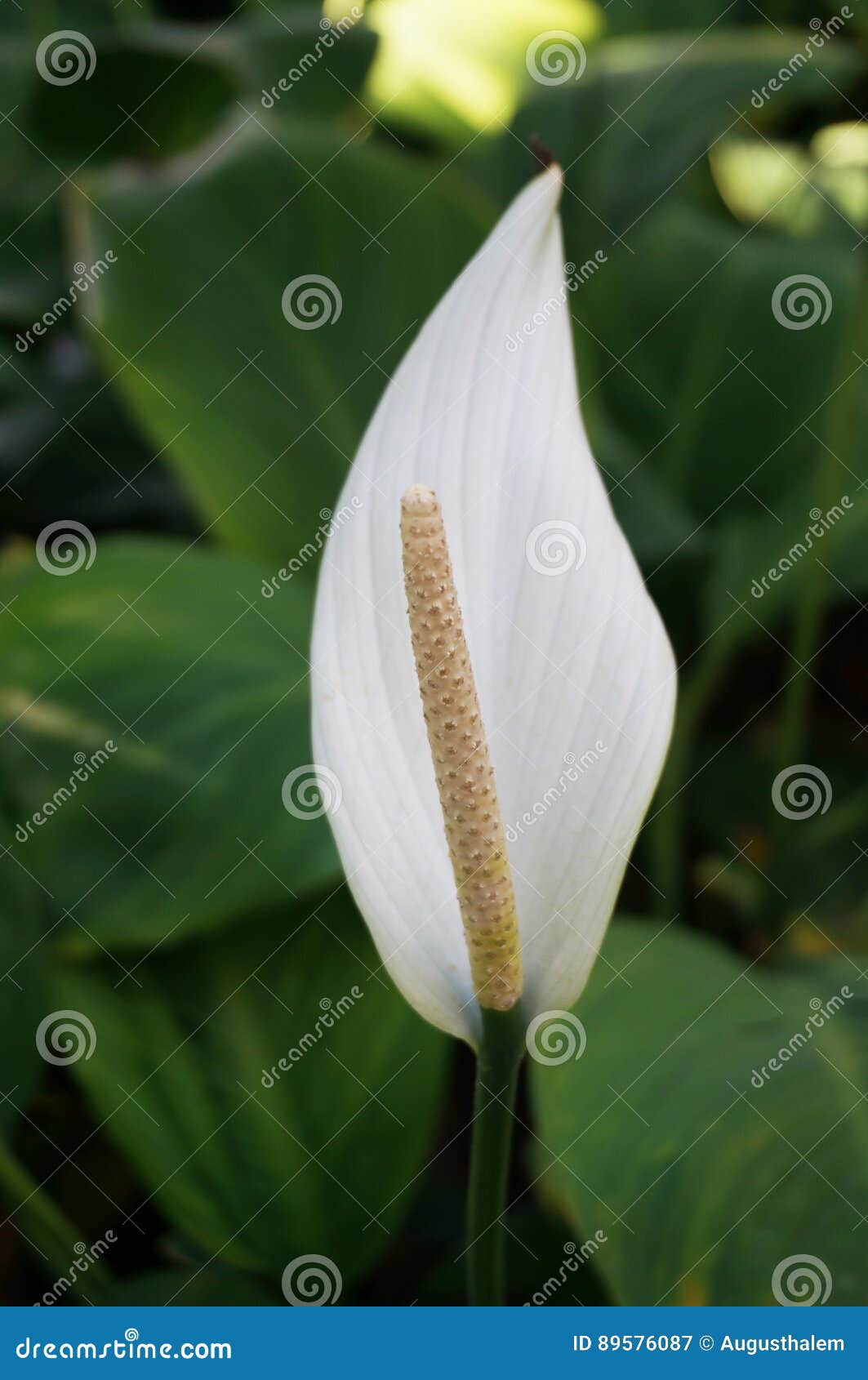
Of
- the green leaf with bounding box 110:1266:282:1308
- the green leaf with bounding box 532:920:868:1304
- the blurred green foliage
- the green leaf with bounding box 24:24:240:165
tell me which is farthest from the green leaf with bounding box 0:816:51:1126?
the green leaf with bounding box 24:24:240:165

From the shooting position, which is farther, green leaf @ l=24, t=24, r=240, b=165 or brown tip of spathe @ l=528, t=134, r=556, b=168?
green leaf @ l=24, t=24, r=240, b=165

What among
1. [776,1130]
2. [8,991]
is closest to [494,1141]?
[776,1130]

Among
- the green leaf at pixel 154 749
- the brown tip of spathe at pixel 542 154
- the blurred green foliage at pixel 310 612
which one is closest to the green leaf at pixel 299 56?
the blurred green foliage at pixel 310 612

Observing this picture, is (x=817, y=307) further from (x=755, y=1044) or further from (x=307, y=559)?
(x=755, y=1044)

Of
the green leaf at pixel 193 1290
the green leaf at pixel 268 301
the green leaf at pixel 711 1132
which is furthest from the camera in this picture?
A: the green leaf at pixel 268 301

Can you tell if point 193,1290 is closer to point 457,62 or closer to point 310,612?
point 310,612

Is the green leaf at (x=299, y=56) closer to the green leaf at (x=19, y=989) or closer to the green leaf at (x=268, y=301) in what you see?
the green leaf at (x=268, y=301)

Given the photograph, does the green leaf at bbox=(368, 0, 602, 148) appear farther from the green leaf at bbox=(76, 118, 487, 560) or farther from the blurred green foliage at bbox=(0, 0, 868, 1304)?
the green leaf at bbox=(76, 118, 487, 560)
